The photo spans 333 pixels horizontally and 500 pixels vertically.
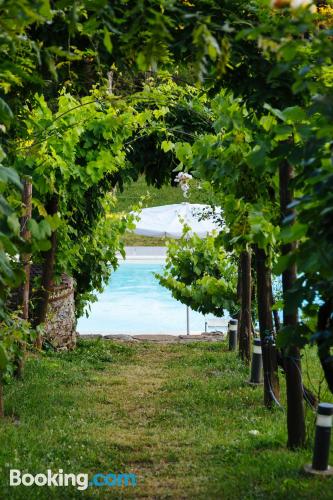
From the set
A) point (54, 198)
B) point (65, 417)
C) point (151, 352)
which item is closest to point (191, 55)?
point (65, 417)

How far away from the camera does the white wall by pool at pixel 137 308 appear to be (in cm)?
1855

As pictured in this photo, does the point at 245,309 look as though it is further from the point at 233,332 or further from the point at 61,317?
the point at 61,317

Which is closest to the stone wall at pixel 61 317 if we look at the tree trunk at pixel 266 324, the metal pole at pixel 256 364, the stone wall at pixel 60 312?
the stone wall at pixel 60 312

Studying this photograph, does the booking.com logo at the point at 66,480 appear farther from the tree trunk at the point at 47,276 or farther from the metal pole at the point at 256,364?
the tree trunk at the point at 47,276

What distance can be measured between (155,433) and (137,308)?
1430 centimetres

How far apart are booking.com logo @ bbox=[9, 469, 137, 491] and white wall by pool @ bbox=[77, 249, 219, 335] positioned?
1098 cm

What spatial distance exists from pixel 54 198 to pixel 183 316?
35.7 feet

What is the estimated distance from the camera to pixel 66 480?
205 inches

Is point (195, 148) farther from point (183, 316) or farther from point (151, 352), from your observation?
point (183, 316)

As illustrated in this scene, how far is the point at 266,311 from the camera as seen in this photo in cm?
690

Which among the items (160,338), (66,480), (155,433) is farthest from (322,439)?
(160,338)

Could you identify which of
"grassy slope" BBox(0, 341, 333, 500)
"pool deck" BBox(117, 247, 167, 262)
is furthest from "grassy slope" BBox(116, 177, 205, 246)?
Answer: "grassy slope" BBox(0, 341, 333, 500)

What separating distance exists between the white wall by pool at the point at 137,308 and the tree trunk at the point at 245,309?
6.14m

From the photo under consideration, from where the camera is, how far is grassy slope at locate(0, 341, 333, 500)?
5.08 m
